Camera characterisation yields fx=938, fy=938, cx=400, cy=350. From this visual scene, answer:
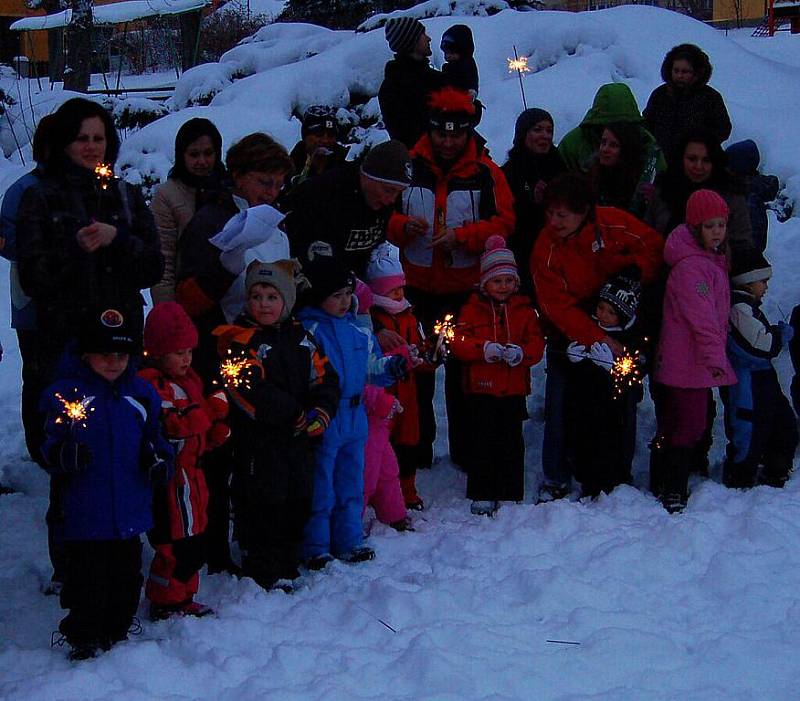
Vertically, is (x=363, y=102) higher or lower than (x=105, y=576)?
higher

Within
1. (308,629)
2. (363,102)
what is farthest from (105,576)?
(363,102)

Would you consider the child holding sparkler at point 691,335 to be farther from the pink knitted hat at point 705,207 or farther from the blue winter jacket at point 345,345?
the blue winter jacket at point 345,345

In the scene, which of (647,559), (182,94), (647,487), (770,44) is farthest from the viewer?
(770,44)

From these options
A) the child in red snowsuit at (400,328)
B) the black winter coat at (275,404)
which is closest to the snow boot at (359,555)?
the black winter coat at (275,404)

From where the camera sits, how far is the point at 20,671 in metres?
3.64

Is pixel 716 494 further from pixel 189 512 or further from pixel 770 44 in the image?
pixel 770 44

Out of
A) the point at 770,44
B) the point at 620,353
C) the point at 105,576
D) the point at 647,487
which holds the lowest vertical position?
the point at 647,487

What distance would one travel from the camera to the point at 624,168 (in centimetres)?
607

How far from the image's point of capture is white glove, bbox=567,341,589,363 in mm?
5438

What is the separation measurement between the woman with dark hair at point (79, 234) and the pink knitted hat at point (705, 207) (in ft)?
9.89

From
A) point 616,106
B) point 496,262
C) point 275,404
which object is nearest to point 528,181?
point 616,106

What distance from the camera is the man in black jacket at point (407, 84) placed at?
6.58 meters

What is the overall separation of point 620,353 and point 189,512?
2648 millimetres

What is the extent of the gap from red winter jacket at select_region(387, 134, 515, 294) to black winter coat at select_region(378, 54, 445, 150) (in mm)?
935
